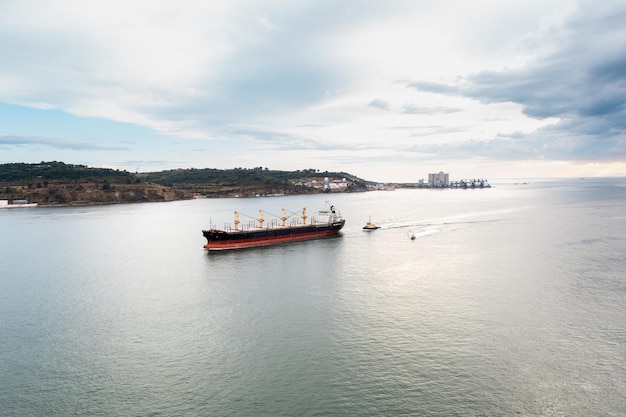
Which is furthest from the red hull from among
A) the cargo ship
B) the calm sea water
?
the calm sea water

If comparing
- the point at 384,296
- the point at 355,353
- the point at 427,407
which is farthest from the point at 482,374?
the point at 384,296

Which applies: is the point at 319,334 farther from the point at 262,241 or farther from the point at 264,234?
the point at 264,234

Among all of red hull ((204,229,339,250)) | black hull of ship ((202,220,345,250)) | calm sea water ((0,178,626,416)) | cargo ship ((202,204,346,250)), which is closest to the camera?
calm sea water ((0,178,626,416))

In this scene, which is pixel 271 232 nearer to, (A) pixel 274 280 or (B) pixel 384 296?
(A) pixel 274 280

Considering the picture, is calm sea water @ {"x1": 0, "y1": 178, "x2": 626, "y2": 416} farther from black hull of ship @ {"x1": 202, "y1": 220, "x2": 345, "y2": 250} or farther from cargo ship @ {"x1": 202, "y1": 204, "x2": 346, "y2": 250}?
cargo ship @ {"x1": 202, "y1": 204, "x2": 346, "y2": 250}

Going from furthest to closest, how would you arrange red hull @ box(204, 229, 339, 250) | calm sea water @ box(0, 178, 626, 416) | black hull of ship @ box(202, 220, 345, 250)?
red hull @ box(204, 229, 339, 250)
black hull of ship @ box(202, 220, 345, 250)
calm sea water @ box(0, 178, 626, 416)

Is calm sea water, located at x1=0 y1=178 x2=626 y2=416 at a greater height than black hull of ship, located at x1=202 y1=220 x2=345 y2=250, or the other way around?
black hull of ship, located at x1=202 y1=220 x2=345 y2=250

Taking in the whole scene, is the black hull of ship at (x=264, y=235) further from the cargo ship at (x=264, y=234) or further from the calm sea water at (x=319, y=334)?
the calm sea water at (x=319, y=334)

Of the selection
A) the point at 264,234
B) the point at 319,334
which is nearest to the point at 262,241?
the point at 264,234

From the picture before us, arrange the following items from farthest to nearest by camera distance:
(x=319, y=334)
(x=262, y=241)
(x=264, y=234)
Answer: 1. (x=264, y=234)
2. (x=262, y=241)
3. (x=319, y=334)
